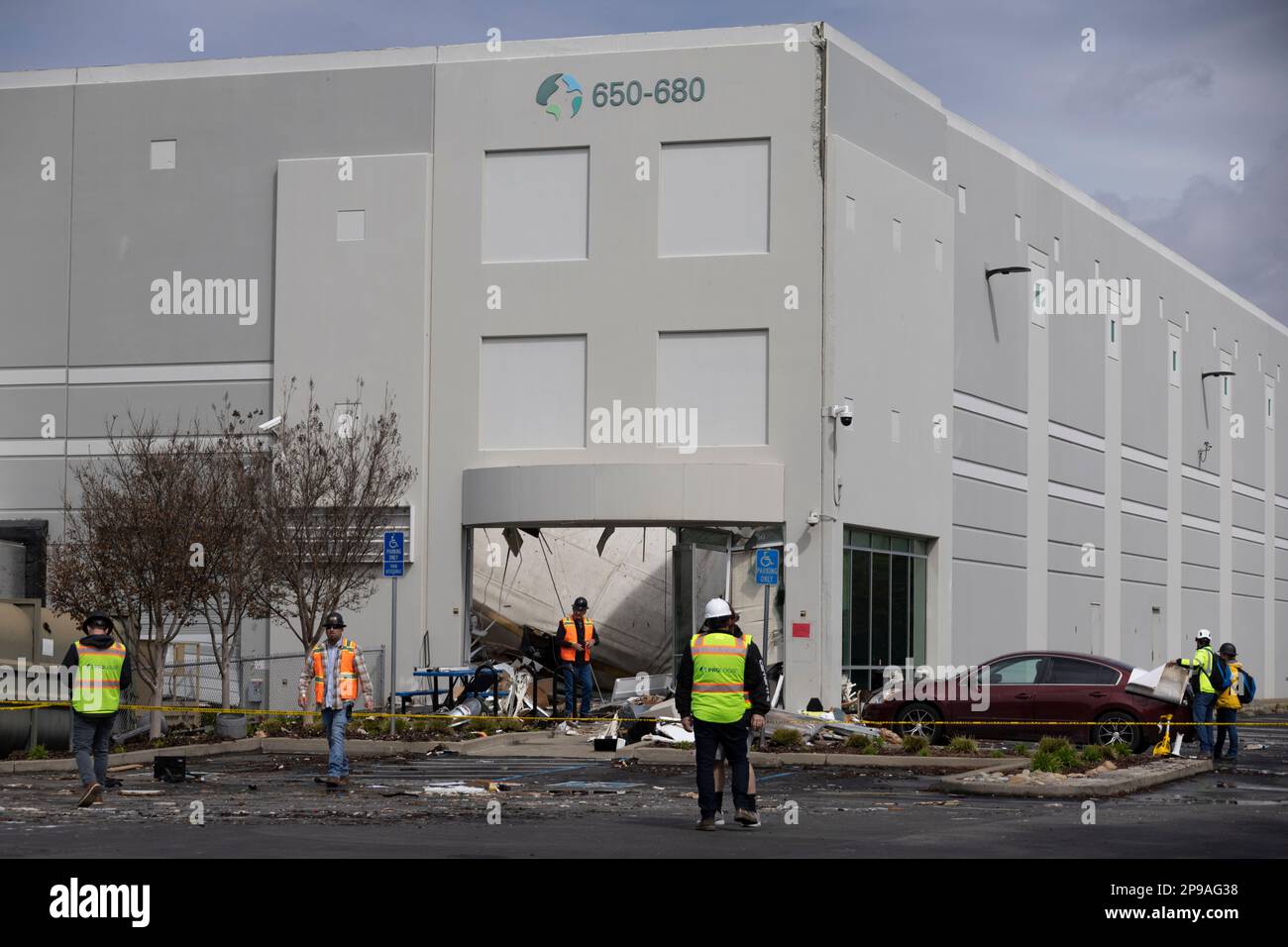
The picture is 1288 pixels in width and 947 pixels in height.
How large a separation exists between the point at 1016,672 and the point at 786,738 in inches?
150

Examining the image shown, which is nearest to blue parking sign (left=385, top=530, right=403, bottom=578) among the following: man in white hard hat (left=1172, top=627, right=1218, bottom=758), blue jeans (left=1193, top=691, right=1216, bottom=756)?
man in white hard hat (left=1172, top=627, right=1218, bottom=758)

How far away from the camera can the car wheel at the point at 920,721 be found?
85.1 feet

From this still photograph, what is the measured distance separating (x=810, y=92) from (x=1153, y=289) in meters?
22.2

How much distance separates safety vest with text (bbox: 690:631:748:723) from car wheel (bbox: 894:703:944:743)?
1152cm

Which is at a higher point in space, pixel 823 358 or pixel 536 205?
pixel 536 205

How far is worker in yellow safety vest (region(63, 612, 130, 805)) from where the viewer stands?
1803cm

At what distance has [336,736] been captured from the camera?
1975 cm

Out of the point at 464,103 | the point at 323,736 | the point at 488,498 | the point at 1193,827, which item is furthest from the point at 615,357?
the point at 1193,827

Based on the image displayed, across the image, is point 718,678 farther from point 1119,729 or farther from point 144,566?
point 144,566

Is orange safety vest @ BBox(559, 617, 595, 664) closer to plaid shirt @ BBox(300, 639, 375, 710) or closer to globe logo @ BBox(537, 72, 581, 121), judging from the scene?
plaid shirt @ BBox(300, 639, 375, 710)

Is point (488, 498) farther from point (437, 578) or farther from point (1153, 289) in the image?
point (1153, 289)

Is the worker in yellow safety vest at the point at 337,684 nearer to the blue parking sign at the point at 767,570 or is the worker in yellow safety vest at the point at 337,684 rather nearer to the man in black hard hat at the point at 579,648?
the blue parking sign at the point at 767,570

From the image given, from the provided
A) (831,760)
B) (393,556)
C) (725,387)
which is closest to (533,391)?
(725,387)

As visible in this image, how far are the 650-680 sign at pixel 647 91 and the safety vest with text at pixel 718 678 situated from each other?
22.4m
